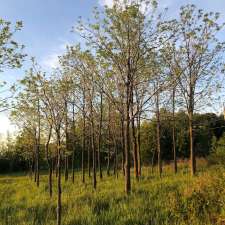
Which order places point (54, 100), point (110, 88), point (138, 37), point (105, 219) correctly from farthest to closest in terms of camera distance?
1. point (110, 88)
2. point (138, 37)
3. point (54, 100)
4. point (105, 219)

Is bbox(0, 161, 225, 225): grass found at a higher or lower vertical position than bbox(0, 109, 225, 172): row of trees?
lower

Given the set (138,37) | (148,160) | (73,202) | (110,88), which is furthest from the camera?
(148,160)

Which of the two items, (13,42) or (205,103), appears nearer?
(13,42)

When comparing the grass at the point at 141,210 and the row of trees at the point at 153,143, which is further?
the row of trees at the point at 153,143

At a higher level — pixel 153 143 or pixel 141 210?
pixel 153 143

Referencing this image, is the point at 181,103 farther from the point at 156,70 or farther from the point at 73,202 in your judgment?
the point at 73,202

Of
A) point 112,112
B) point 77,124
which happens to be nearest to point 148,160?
point 77,124

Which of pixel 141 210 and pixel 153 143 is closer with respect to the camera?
pixel 141 210

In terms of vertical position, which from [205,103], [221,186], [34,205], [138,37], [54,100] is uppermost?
[138,37]

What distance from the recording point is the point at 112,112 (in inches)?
899

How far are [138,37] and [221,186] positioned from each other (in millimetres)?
7643

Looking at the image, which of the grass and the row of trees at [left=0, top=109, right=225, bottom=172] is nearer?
the grass

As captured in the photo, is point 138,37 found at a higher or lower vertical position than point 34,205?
higher

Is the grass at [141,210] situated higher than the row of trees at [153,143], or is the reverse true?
the row of trees at [153,143]
